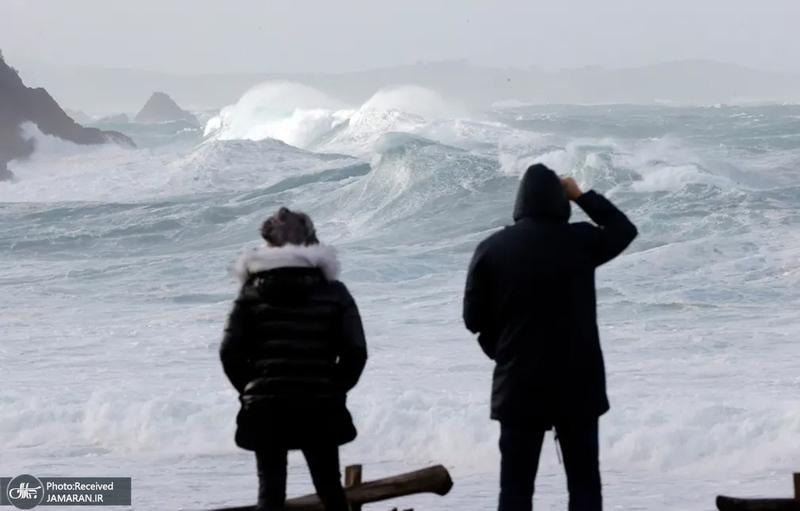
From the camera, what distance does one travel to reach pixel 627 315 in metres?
14.3

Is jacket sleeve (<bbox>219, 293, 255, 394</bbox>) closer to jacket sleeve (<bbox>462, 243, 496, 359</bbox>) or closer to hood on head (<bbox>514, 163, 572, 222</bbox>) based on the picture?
jacket sleeve (<bbox>462, 243, 496, 359</bbox>)

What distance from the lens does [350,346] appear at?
3877 millimetres

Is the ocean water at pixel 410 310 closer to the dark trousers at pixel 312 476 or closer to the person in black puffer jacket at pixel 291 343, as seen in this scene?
the dark trousers at pixel 312 476

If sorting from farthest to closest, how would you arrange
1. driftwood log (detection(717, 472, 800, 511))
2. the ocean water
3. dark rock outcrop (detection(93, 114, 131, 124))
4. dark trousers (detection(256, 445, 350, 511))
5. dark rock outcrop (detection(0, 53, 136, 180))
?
dark rock outcrop (detection(93, 114, 131, 124)), dark rock outcrop (detection(0, 53, 136, 180)), the ocean water, driftwood log (detection(717, 472, 800, 511)), dark trousers (detection(256, 445, 350, 511))

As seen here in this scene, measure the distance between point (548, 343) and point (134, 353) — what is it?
9.02 m

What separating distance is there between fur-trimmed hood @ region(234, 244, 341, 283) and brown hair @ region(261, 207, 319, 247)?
3 centimetres

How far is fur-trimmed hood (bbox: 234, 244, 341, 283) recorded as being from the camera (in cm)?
386

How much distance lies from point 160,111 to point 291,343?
88.1 meters

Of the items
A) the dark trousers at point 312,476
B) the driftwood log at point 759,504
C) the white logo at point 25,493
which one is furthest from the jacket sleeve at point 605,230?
the white logo at point 25,493

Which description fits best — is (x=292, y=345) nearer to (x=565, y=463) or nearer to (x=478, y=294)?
(x=478, y=294)

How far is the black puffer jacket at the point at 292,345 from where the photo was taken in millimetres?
3869

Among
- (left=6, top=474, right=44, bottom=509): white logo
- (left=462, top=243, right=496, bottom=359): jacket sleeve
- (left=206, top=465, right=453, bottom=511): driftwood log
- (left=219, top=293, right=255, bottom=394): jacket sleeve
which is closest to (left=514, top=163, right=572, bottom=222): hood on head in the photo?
(left=462, top=243, right=496, bottom=359): jacket sleeve

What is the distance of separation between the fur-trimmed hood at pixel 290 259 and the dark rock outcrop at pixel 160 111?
8594 centimetres

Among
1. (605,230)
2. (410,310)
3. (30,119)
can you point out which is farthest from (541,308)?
(30,119)
